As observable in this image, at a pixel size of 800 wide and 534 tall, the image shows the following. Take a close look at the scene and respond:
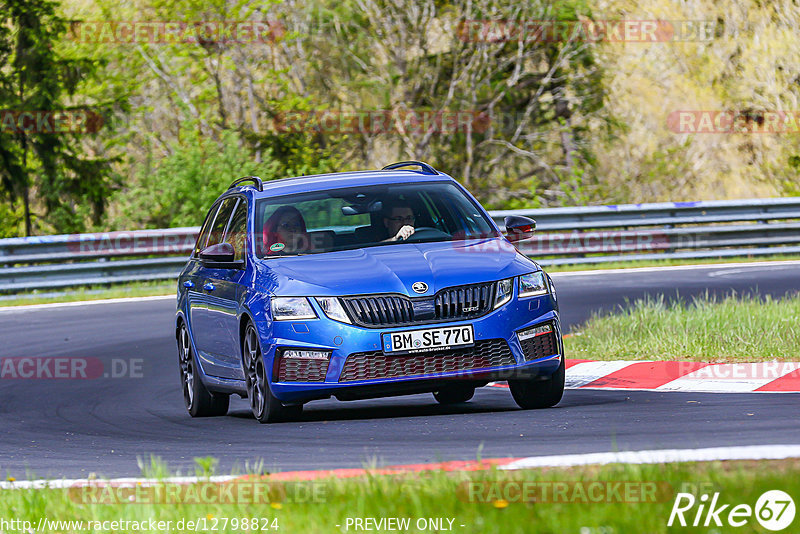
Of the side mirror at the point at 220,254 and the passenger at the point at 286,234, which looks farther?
the side mirror at the point at 220,254

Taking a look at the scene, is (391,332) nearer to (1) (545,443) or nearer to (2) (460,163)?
(1) (545,443)

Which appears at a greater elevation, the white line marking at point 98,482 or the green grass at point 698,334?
the white line marking at point 98,482

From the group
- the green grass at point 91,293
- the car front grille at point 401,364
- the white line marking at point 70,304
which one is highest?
the car front grille at point 401,364

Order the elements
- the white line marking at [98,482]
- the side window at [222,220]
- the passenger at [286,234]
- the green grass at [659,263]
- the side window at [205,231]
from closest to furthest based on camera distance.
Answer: the white line marking at [98,482] → the passenger at [286,234] → the side window at [222,220] → the side window at [205,231] → the green grass at [659,263]

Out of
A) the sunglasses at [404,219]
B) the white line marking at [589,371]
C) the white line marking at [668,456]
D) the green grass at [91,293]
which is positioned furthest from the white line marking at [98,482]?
the green grass at [91,293]

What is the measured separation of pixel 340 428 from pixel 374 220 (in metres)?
1.65

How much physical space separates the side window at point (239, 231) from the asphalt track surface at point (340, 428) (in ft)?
3.90

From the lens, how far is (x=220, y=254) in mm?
9383

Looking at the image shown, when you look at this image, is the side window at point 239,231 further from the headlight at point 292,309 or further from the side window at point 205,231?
the headlight at point 292,309

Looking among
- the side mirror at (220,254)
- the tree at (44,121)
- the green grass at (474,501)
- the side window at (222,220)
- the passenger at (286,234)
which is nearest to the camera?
the green grass at (474,501)

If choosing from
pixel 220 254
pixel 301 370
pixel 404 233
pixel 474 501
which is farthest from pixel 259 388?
pixel 474 501

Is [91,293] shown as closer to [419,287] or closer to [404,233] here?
[404,233]

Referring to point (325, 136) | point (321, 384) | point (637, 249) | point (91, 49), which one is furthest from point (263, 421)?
point (91, 49)

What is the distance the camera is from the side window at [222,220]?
10.6 metres
